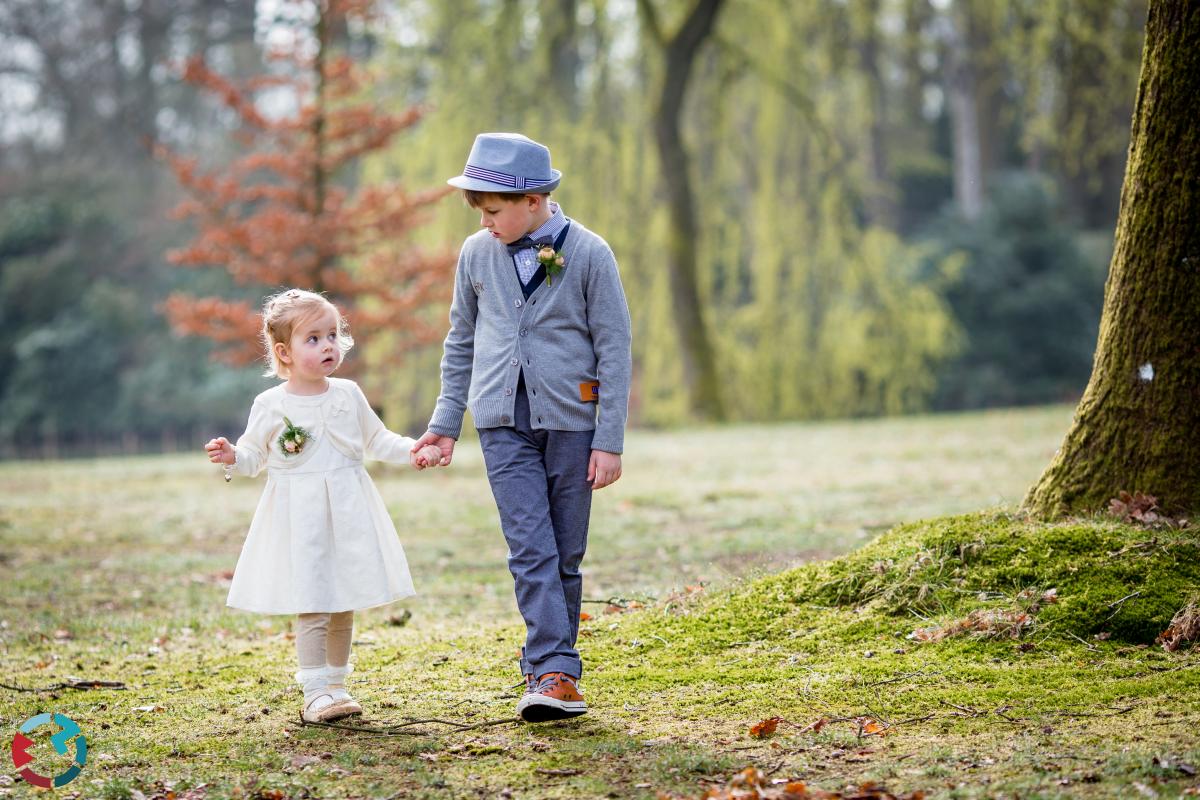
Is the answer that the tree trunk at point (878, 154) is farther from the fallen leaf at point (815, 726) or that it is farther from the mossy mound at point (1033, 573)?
the fallen leaf at point (815, 726)

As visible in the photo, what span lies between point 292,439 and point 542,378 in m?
0.76

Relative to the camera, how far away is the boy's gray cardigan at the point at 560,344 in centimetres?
378

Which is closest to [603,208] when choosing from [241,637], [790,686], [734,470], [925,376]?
[925,376]

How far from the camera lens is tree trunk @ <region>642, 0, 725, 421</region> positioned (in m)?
17.0

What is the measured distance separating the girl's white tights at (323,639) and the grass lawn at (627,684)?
0.66 feet

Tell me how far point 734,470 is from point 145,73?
2261 centimetres

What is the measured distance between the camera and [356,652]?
4.89 meters

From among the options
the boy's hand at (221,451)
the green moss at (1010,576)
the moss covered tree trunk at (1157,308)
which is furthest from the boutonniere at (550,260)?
the moss covered tree trunk at (1157,308)

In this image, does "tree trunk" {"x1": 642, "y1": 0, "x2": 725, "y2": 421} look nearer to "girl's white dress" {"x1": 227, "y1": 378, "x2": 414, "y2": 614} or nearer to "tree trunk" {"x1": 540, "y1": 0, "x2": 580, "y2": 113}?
"tree trunk" {"x1": 540, "y1": 0, "x2": 580, "y2": 113}

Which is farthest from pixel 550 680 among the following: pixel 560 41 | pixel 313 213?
pixel 560 41

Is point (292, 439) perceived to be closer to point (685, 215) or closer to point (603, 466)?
point (603, 466)

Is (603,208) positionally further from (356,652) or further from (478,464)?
(356,652)

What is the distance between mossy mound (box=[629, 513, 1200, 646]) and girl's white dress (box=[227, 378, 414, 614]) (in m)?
1.25

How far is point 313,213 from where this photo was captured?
12969 millimetres
